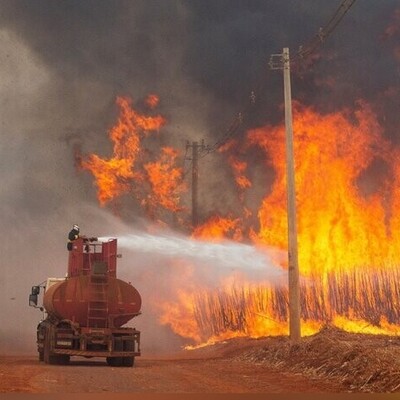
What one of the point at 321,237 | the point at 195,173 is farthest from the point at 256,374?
the point at 195,173

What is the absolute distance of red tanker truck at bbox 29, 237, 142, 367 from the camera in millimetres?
25297

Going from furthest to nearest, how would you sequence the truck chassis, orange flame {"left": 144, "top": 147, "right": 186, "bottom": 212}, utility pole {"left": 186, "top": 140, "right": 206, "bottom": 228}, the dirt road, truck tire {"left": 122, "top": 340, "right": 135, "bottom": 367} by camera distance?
orange flame {"left": 144, "top": 147, "right": 186, "bottom": 212}, utility pole {"left": 186, "top": 140, "right": 206, "bottom": 228}, truck tire {"left": 122, "top": 340, "right": 135, "bottom": 367}, the truck chassis, the dirt road

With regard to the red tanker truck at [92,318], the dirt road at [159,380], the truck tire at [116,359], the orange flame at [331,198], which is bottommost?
the dirt road at [159,380]

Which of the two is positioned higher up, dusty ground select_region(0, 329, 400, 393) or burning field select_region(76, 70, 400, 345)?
burning field select_region(76, 70, 400, 345)

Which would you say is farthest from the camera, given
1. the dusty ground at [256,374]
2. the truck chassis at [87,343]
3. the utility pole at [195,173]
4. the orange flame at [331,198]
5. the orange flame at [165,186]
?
the orange flame at [165,186]

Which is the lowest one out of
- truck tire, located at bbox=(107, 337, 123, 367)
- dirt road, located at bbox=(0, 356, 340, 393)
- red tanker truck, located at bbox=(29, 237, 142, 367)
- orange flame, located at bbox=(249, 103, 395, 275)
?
dirt road, located at bbox=(0, 356, 340, 393)

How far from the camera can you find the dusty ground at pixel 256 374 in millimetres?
17031

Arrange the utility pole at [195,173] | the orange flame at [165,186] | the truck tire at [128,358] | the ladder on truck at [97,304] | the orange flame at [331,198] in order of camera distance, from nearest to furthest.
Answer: the ladder on truck at [97,304] → the truck tire at [128,358] → the orange flame at [331,198] → the utility pole at [195,173] → the orange flame at [165,186]

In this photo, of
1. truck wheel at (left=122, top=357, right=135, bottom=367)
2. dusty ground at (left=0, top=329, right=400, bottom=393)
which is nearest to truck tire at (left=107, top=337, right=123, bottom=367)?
truck wheel at (left=122, top=357, right=135, bottom=367)

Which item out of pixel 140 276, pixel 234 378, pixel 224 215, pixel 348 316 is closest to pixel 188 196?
pixel 224 215

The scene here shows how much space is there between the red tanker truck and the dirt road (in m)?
0.98

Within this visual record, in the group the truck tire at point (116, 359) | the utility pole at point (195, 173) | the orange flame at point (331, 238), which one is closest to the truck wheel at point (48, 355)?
the truck tire at point (116, 359)

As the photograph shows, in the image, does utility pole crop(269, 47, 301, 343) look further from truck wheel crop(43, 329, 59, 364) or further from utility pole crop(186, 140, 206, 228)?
utility pole crop(186, 140, 206, 228)

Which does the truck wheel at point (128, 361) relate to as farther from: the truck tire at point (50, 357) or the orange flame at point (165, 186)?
the orange flame at point (165, 186)
